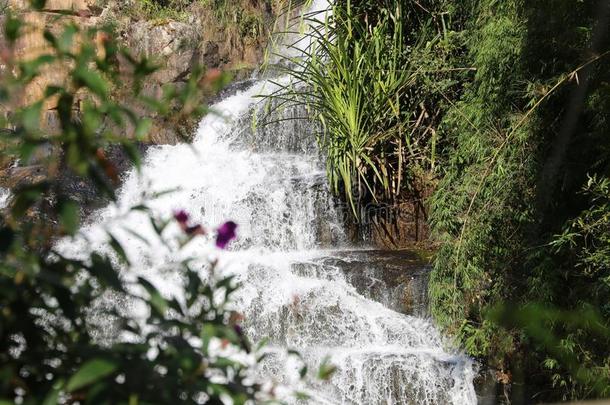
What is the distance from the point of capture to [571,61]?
14.9 feet

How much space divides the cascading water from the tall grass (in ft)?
2.04

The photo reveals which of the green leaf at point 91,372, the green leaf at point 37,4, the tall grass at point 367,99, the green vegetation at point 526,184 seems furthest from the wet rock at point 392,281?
the green leaf at point 91,372

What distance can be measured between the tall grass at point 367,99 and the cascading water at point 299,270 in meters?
0.62

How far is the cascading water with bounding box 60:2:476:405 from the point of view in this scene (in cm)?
502

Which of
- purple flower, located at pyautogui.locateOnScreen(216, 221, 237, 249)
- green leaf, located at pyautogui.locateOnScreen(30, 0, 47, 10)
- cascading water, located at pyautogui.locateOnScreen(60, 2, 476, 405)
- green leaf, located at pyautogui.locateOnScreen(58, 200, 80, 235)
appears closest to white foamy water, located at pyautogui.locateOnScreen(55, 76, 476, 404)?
cascading water, located at pyautogui.locateOnScreen(60, 2, 476, 405)

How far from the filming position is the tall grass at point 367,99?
20.8 ft

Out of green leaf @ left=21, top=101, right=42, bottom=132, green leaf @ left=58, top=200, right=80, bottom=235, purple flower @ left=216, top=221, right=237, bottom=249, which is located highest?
green leaf @ left=21, top=101, right=42, bottom=132

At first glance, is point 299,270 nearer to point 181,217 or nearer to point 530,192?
point 530,192

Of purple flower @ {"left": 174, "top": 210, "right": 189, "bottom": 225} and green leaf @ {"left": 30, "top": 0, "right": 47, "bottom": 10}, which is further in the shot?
purple flower @ {"left": 174, "top": 210, "right": 189, "bottom": 225}

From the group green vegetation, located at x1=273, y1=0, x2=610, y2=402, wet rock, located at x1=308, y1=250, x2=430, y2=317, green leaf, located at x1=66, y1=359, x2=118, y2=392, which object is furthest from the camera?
wet rock, located at x1=308, y1=250, x2=430, y2=317

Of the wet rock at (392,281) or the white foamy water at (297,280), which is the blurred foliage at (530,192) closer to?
the white foamy water at (297,280)

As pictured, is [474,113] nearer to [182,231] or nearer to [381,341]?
[381,341]

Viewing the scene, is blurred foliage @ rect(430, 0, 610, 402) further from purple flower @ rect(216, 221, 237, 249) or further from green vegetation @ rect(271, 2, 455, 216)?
purple flower @ rect(216, 221, 237, 249)

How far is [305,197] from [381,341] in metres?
2.11
